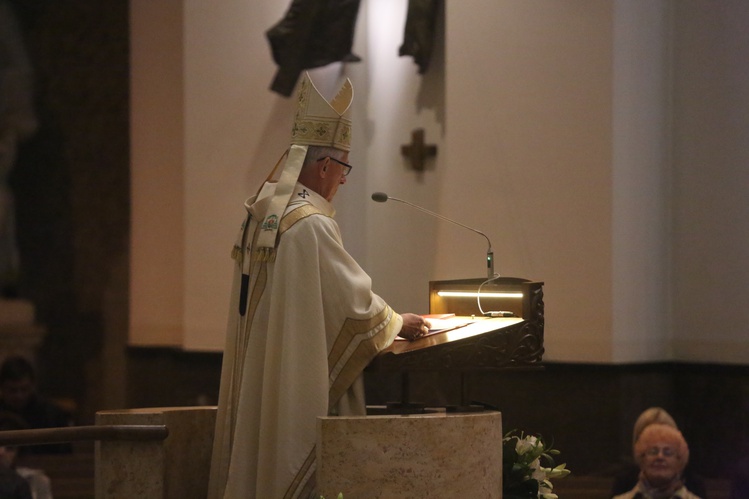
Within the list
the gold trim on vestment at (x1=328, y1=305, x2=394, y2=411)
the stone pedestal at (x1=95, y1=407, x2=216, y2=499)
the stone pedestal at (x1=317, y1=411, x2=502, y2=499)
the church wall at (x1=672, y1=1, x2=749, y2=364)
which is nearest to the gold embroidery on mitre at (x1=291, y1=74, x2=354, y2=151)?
the gold trim on vestment at (x1=328, y1=305, x2=394, y2=411)

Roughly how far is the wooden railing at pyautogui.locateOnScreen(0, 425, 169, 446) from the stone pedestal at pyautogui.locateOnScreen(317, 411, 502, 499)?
87 centimetres

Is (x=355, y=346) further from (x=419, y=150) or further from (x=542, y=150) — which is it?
(x=419, y=150)

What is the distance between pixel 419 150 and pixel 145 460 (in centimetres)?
316

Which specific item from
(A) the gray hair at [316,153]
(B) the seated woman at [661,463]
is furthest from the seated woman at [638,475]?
(A) the gray hair at [316,153]

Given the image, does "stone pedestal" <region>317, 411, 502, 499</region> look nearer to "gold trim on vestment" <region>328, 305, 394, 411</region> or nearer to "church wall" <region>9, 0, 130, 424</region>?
"gold trim on vestment" <region>328, 305, 394, 411</region>

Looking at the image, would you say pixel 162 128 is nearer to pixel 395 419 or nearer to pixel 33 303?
pixel 33 303

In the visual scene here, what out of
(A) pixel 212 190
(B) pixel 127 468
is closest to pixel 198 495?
(B) pixel 127 468

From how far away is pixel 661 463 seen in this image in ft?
17.8

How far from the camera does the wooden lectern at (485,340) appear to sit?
4.02 metres

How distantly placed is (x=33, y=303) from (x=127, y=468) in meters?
4.72

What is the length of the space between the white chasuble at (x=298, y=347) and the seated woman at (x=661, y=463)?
6.13 ft

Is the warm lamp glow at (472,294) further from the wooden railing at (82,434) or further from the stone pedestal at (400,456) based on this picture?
the wooden railing at (82,434)

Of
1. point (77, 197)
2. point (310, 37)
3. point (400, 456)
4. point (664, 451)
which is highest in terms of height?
point (310, 37)

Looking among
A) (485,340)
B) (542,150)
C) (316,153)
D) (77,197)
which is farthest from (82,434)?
(77,197)
